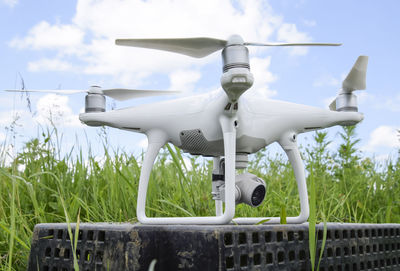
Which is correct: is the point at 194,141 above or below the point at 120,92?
below

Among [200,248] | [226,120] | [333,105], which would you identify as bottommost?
[200,248]

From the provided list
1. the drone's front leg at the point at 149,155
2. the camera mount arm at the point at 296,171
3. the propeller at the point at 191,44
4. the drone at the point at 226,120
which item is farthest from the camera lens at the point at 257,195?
the propeller at the point at 191,44

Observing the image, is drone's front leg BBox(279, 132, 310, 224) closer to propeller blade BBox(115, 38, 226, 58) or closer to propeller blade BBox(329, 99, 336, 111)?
propeller blade BBox(329, 99, 336, 111)

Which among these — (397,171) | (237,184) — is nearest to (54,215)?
(237,184)

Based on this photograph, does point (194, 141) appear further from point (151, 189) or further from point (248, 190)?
point (151, 189)

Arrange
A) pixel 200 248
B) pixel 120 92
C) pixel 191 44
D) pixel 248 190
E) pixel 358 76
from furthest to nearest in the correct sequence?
pixel 120 92 → pixel 358 76 → pixel 248 190 → pixel 191 44 → pixel 200 248

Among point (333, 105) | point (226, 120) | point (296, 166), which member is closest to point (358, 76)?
point (333, 105)
